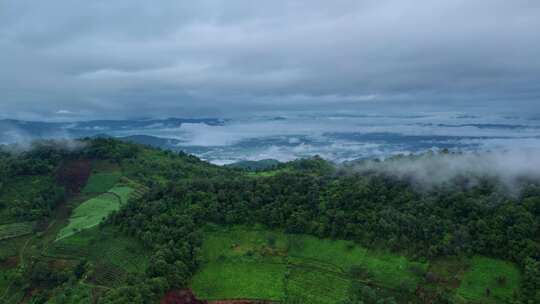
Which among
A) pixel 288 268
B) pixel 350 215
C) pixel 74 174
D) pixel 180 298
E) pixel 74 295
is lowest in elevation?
pixel 180 298

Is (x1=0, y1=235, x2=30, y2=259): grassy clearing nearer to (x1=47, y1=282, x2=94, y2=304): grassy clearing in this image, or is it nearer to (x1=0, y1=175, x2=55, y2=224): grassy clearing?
(x1=0, y1=175, x2=55, y2=224): grassy clearing

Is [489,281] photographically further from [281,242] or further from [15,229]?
[15,229]

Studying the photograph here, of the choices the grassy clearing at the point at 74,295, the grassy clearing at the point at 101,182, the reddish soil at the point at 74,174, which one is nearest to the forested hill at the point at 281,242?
the grassy clearing at the point at 74,295

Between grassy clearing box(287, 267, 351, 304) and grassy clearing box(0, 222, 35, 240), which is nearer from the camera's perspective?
grassy clearing box(287, 267, 351, 304)

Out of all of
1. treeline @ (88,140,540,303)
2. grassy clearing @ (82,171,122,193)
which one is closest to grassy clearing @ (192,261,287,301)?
treeline @ (88,140,540,303)

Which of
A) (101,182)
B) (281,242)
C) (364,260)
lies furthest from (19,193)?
(364,260)
